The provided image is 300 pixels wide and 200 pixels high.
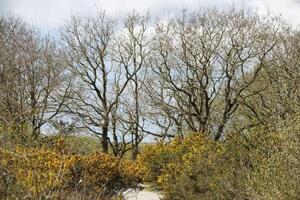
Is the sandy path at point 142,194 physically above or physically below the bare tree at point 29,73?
below

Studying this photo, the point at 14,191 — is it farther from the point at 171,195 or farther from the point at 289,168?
the point at 171,195

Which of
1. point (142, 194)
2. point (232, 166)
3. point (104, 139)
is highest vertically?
point (104, 139)

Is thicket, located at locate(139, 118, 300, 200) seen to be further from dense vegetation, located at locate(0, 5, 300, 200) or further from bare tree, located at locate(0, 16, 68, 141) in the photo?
bare tree, located at locate(0, 16, 68, 141)

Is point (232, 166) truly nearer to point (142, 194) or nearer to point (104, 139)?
point (142, 194)

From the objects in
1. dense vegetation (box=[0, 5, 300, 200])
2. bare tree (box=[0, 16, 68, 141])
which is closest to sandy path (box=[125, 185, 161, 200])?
dense vegetation (box=[0, 5, 300, 200])

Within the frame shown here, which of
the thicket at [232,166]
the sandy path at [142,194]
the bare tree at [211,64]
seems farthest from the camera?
the bare tree at [211,64]

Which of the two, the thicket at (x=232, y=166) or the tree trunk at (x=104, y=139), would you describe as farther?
the tree trunk at (x=104, y=139)

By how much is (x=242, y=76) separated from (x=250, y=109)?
6.28 ft

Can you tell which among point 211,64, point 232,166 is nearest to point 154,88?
point 211,64

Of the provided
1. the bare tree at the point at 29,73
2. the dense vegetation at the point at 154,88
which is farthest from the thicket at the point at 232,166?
the bare tree at the point at 29,73

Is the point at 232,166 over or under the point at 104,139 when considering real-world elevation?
under

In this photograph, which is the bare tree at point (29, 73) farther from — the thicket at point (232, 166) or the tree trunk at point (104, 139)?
the thicket at point (232, 166)

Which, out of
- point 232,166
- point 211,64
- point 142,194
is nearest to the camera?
point 232,166

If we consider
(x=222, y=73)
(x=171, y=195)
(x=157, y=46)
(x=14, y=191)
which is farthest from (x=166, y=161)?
(x=14, y=191)
